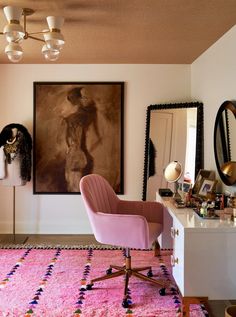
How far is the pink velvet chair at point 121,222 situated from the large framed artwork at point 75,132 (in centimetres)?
125

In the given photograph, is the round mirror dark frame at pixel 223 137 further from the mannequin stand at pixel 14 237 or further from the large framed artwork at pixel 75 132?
the mannequin stand at pixel 14 237

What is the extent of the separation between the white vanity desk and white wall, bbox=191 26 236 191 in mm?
784

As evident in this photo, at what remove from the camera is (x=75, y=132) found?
4.52 meters

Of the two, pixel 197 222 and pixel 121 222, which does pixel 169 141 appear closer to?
pixel 121 222

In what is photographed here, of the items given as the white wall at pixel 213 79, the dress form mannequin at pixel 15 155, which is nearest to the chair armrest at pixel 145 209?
the white wall at pixel 213 79

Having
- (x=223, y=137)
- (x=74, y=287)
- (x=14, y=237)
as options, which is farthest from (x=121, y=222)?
(x=14, y=237)

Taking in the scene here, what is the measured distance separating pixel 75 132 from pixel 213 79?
6.02 feet

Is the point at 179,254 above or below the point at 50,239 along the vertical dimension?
above

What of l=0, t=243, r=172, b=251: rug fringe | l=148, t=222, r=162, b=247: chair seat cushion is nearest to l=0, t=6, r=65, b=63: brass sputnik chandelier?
l=148, t=222, r=162, b=247: chair seat cushion

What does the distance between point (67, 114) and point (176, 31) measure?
1.88m

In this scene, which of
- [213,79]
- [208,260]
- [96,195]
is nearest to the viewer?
[208,260]

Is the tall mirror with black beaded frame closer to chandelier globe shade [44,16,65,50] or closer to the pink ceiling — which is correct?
the pink ceiling

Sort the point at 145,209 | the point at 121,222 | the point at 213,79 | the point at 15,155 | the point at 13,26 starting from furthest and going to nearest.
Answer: the point at 15,155
the point at 213,79
the point at 145,209
the point at 121,222
the point at 13,26

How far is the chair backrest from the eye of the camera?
2.88 meters
